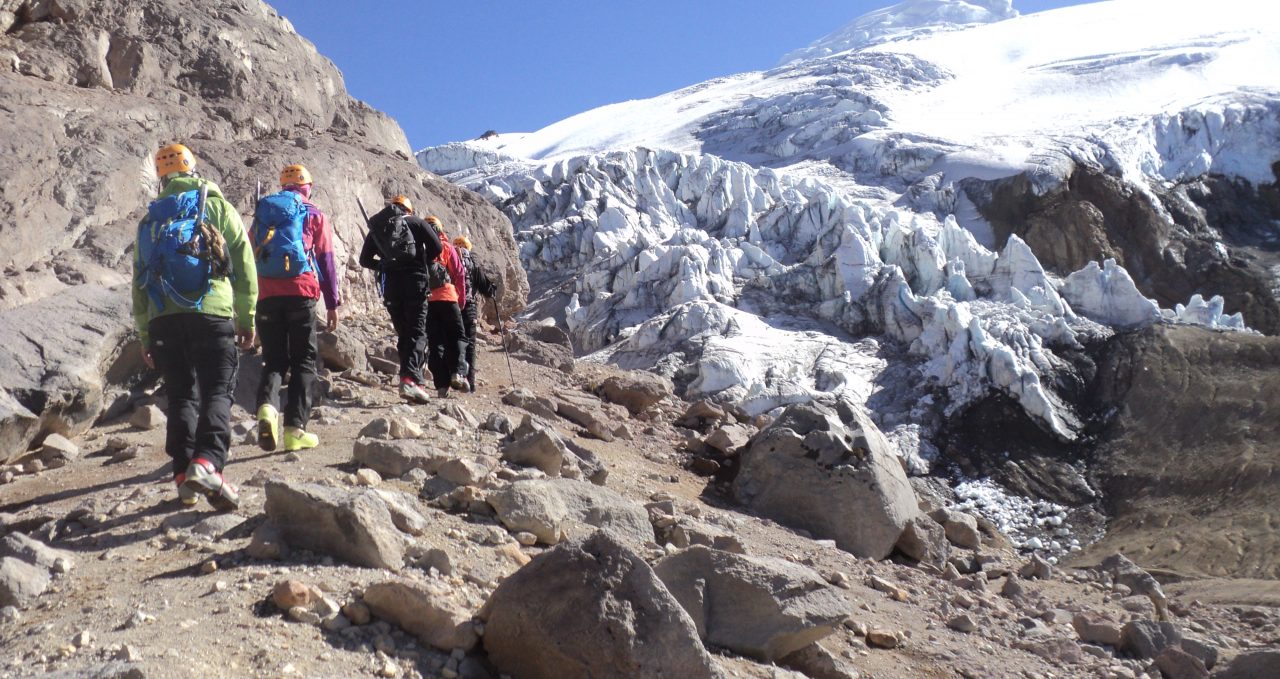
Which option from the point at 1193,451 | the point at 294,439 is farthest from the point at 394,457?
the point at 1193,451

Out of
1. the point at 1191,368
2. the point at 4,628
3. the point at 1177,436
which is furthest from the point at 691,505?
the point at 1191,368

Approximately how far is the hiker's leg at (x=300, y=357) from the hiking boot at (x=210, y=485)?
949 mm

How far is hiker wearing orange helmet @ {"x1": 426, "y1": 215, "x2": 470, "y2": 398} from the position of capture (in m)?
6.15

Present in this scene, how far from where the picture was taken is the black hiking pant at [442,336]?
617 cm

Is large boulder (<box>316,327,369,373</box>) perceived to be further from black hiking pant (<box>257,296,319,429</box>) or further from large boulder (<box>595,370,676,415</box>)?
large boulder (<box>595,370,676,415</box>)

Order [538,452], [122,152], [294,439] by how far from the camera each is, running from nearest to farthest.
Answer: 1. [294,439]
2. [538,452]
3. [122,152]

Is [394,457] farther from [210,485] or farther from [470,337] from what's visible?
[470,337]

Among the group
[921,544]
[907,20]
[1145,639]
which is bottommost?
[1145,639]

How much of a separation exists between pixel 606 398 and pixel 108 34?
14.7ft

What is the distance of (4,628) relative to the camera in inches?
90.8

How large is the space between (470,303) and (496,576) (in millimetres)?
3878

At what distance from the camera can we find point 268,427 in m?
3.91

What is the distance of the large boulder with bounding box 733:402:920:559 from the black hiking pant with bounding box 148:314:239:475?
3080 mm

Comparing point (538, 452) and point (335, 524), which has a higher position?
point (335, 524)
